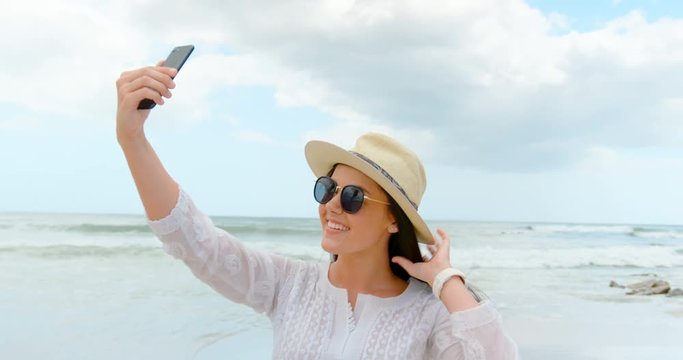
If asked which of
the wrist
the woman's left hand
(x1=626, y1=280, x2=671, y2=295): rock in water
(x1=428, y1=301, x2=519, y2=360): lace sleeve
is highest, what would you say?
(x1=626, y1=280, x2=671, y2=295): rock in water

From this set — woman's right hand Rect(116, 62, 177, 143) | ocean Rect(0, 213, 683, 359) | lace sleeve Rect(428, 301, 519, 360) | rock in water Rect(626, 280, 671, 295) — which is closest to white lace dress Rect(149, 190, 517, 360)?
lace sleeve Rect(428, 301, 519, 360)

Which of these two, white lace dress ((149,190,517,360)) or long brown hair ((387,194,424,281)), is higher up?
long brown hair ((387,194,424,281))

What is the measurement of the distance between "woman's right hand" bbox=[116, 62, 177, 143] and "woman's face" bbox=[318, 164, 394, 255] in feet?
2.07

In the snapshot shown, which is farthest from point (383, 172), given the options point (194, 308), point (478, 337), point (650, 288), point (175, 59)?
point (650, 288)

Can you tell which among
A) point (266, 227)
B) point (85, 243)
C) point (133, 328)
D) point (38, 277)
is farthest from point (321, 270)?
point (266, 227)

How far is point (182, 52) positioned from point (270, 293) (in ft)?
2.58

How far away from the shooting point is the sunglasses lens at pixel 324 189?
2.02 m

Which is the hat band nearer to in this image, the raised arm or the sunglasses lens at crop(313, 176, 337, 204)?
the sunglasses lens at crop(313, 176, 337, 204)

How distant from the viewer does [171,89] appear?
1.59 meters

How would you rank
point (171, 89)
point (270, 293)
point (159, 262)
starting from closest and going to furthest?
1. point (171, 89)
2. point (270, 293)
3. point (159, 262)

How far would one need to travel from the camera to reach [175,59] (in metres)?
1.66

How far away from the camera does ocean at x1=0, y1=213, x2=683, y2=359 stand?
610 centimetres

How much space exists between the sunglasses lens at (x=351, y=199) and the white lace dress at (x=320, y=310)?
253 millimetres

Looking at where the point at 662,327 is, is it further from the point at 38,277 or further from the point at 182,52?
the point at 38,277
